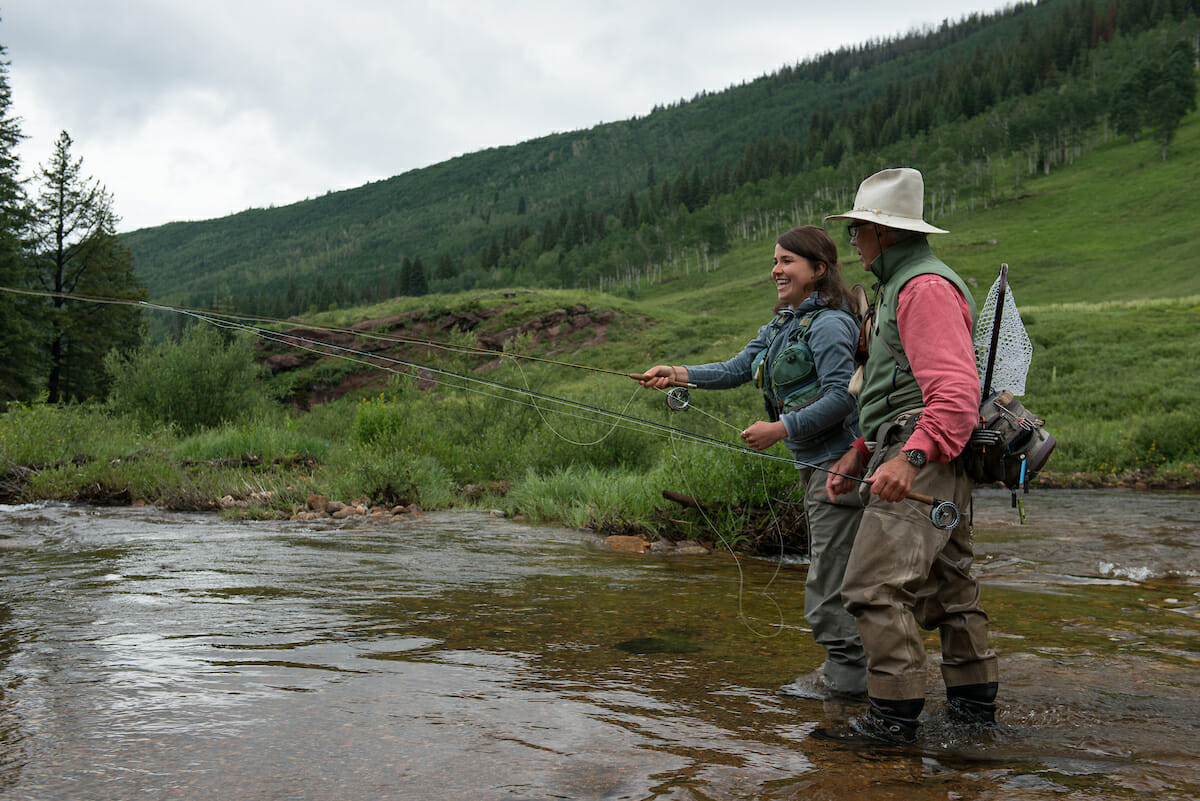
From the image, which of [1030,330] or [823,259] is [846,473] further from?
[1030,330]

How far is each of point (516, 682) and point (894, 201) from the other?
271 centimetres

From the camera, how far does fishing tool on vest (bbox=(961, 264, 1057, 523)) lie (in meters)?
3.22

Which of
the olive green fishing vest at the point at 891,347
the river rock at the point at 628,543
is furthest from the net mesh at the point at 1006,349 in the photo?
the river rock at the point at 628,543

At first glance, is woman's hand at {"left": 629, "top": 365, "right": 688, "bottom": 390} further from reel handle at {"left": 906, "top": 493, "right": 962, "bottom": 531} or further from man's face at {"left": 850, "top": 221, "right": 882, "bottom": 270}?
reel handle at {"left": 906, "top": 493, "right": 962, "bottom": 531}

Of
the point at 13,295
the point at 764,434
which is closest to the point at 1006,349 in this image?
the point at 764,434

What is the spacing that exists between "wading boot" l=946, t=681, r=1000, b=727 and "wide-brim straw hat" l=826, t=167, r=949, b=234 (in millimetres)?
1834

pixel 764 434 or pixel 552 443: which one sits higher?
pixel 764 434

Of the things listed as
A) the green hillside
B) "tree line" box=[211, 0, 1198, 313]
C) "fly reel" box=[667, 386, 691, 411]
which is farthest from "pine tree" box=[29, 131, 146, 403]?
"tree line" box=[211, 0, 1198, 313]

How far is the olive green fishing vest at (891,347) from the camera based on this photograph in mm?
3314

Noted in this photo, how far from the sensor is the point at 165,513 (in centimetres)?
1113

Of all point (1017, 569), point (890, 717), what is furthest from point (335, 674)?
point (1017, 569)

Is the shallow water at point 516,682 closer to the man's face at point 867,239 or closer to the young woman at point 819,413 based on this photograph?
the young woman at point 819,413

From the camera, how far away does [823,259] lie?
159 inches

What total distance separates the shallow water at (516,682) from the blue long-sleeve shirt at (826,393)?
1.17m
